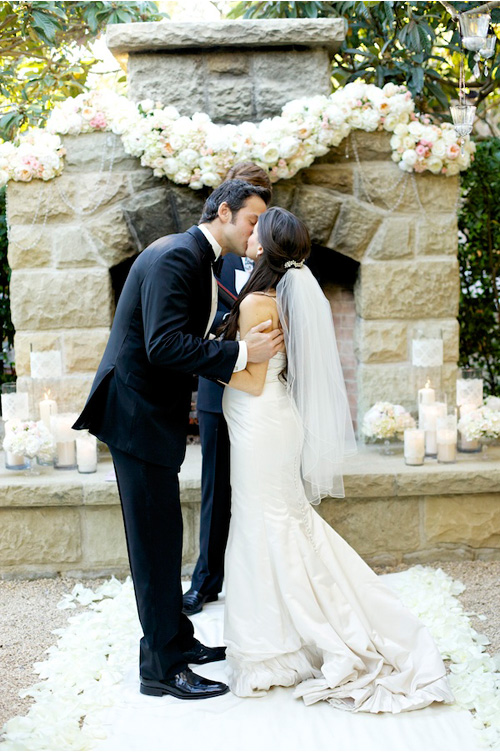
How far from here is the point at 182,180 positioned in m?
4.02

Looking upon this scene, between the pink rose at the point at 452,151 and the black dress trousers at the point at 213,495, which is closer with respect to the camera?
the black dress trousers at the point at 213,495

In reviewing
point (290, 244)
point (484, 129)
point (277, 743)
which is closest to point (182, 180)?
point (290, 244)

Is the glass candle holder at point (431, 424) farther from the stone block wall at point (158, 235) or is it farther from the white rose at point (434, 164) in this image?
the white rose at point (434, 164)

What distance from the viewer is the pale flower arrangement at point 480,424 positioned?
4.17 metres

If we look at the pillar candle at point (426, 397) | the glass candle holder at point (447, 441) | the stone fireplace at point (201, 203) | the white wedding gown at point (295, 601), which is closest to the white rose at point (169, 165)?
the stone fireplace at point (201, 203)

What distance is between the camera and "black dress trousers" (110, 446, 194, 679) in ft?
8.86

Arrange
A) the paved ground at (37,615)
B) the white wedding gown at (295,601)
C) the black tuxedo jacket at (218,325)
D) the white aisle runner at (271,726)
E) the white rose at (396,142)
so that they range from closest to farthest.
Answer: the white aisle runner at (271,726)
the white wedding gown at (295,601)
the paved ground at (37,615)
the black tuxedo jacket at (218,325)
the white rose at (396,142)

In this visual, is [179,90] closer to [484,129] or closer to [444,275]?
[444,275]

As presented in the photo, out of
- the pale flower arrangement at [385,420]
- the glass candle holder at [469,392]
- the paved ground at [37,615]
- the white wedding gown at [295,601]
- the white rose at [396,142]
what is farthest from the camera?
the glass candle holder at [469,392]

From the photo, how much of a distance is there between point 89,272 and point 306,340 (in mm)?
1797

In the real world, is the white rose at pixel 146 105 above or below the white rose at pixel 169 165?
above

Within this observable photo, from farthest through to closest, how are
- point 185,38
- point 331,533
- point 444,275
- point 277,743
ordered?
point 444,275 < point 185,38 < point 331,533 < point 277,743

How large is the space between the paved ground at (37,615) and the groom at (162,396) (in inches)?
19.7

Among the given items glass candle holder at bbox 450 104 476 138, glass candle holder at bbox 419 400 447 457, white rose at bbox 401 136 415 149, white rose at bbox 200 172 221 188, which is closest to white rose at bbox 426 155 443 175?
white rose at bbox 401 136 415 149
